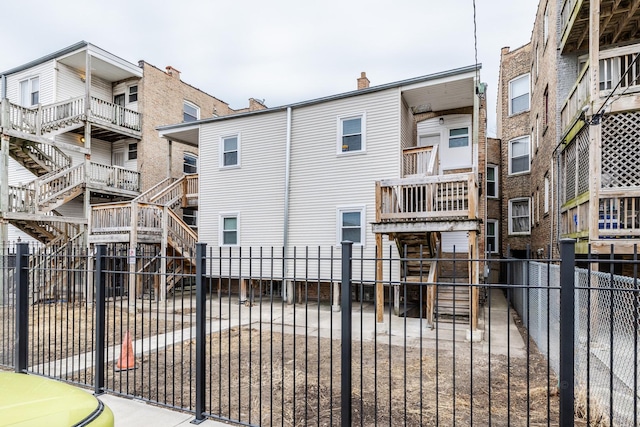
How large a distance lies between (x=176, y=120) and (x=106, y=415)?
61.5ft

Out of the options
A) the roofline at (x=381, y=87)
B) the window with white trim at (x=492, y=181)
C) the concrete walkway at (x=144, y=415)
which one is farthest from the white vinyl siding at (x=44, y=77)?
the window with white trim at (x=492, y=181)

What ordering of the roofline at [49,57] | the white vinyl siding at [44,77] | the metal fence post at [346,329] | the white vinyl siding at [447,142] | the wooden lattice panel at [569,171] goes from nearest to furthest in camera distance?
1. the metal fence post at [346,329]
2. the wooden lattice panel at [569,171]
3. the white vinyl siding at [447,142]
4. the roofline at [49,57]
5. the white vinyl siding at [44,77]

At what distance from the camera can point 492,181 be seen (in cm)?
1841

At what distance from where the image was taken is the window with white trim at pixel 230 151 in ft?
48.1

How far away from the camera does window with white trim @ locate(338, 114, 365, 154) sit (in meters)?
12.6

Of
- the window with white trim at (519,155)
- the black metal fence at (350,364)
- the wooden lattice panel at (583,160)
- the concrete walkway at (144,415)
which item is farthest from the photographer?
the window with white trim at (519,155)

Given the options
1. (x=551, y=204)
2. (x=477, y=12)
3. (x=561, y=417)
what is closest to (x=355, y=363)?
(x=561, y=417)

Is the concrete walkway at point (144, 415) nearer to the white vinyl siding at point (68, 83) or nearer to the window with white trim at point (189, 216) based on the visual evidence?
the window with white trim at point (189, 216)

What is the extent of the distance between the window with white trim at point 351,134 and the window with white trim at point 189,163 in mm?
10640

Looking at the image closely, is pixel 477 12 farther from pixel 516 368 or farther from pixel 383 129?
pixel 516 368

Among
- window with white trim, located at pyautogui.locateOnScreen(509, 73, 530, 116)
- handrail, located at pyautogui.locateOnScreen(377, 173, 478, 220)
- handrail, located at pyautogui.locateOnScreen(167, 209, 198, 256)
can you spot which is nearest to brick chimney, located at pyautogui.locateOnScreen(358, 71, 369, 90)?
handrail, located at pyautogui.locateOnScreen(377, 173, 478, 220)

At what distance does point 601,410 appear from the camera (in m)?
4.29

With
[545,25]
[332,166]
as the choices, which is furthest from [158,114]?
[545,25]

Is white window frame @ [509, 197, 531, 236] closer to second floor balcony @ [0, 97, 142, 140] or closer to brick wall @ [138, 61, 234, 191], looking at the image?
brick wall @ [138, 61, 234, 191]
